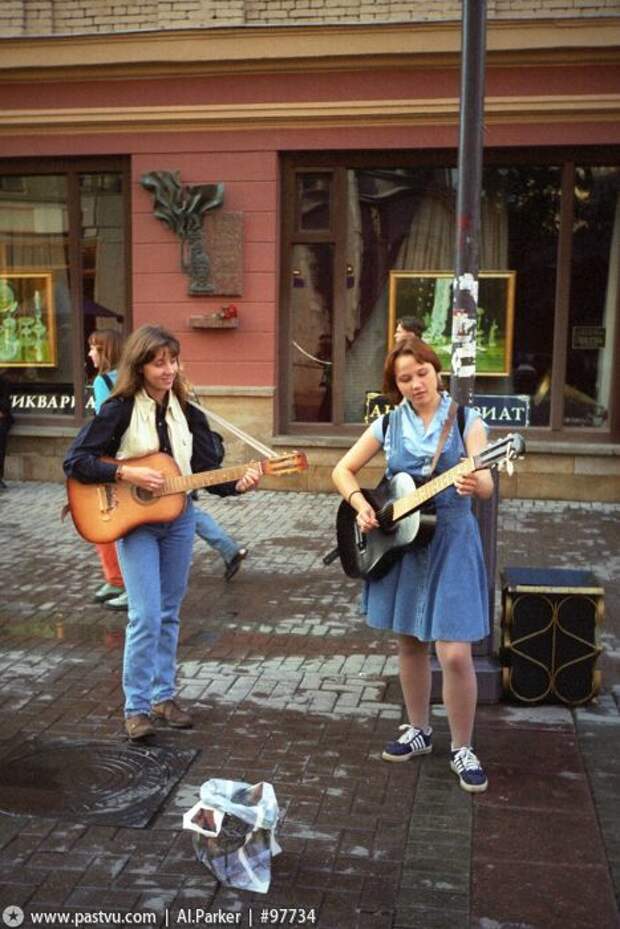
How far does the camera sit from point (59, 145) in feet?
39.1

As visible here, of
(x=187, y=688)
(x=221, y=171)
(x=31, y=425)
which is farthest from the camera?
(x=31, y=425)

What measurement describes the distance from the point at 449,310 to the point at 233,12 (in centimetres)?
416

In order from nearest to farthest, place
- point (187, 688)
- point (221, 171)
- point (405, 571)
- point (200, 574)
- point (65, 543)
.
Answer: point (405, 571)
point (187, 688)
point (200, 574)
point (65, 543)
point (221, 171)

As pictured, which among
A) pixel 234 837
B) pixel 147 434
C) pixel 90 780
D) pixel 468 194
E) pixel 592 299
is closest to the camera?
pixel 234 837

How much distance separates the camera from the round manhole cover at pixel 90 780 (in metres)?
3.98

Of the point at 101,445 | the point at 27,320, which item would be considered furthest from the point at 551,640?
the point at 27,320

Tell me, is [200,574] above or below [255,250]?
below

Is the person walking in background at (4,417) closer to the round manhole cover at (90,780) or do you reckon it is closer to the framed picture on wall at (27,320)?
the framed picture on wall at (27,320)

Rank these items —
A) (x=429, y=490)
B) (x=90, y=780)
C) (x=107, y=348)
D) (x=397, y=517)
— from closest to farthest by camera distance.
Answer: (x=429, y=490), (x=397, y=517), (x=90, y=780), (x=107, y=348)

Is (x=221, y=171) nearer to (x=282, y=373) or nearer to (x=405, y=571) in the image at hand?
(x=282, y=373)

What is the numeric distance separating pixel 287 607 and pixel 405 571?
2947 mm

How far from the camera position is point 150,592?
4625mm

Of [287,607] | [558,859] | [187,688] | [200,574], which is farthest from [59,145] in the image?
[558,859]

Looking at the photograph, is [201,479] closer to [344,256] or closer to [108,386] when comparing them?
[108,386]
